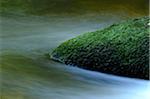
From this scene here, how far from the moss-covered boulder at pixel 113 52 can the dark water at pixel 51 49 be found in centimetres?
14

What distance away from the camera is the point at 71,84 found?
5.17m

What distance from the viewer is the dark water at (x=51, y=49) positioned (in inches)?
191

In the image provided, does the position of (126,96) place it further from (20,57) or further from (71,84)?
(20,57)

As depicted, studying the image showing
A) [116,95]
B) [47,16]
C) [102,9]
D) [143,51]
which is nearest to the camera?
[116,95]

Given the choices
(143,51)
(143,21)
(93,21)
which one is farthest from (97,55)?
(93,21)

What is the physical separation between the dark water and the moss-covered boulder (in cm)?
14

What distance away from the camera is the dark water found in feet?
15.9

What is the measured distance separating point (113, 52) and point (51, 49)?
1.30m

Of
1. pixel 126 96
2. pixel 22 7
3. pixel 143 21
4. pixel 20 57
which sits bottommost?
pixel 126 96

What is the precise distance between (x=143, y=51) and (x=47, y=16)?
198 inches

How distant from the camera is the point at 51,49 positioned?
675cm

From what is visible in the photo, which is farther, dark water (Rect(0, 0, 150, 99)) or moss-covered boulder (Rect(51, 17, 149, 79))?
moss-covered boulder (Rect(51, 17, 149, 79))

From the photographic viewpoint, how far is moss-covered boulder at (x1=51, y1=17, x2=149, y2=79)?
5621 mm

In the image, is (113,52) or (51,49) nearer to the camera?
(113,52)
